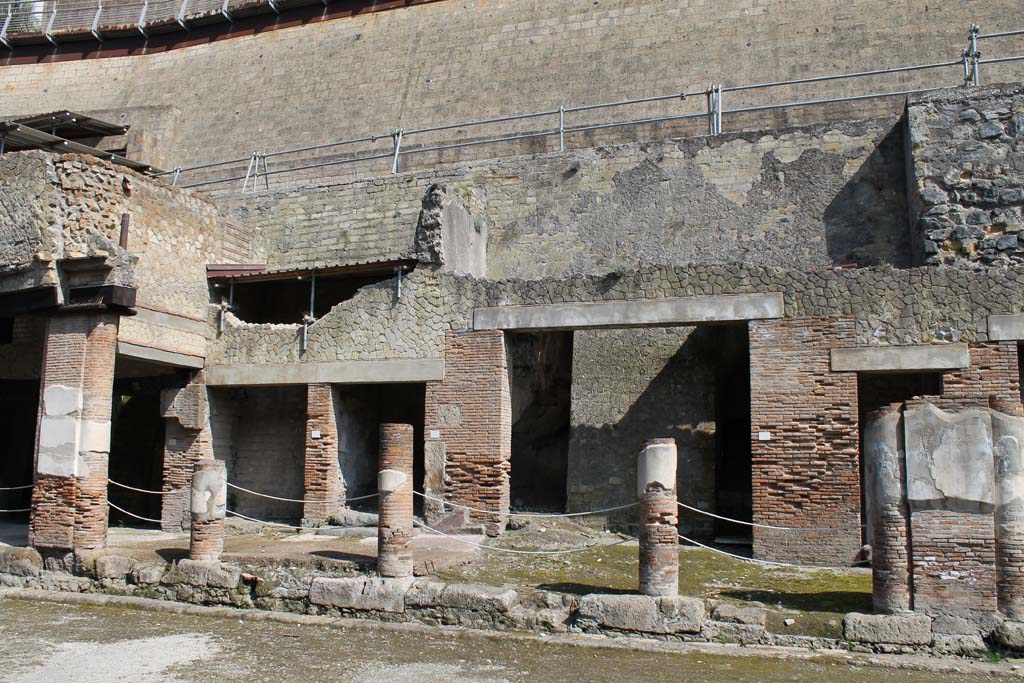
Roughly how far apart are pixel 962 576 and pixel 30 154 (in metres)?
10.7

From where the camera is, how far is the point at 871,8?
17.8m

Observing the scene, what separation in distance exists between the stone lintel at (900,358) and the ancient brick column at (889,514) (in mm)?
2813

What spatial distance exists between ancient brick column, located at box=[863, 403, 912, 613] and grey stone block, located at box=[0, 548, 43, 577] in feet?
28.4

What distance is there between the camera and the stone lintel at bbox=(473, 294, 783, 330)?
10.6 meters

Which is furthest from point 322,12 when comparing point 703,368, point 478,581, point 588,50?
point 478,581

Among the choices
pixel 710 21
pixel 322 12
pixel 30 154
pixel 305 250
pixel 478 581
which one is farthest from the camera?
pixel 322 12

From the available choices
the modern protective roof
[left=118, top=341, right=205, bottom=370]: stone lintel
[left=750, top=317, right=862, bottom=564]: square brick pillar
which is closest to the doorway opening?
[left=750, top=317, right=862, bottom=564]: square brick pillar

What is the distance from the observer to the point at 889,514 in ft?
23.5

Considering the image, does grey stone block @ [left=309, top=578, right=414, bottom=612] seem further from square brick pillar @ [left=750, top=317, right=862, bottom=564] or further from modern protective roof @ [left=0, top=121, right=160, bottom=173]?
modern protective roof @ [left=0, top=121, right=160, bottom=173]

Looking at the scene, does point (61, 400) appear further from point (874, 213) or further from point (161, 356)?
point (874, 213)

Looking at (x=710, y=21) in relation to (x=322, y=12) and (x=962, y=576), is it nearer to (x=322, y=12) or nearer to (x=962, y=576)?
(x=322, y=12)

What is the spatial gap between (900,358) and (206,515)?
24.4 feet

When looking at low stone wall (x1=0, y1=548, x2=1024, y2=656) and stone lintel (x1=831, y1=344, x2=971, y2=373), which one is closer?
low stone wall (x1=0, y1=548, x2=1024, y2=656)

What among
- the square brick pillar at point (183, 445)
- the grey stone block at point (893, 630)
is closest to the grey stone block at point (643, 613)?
the grey stone block at point (893, 630)
